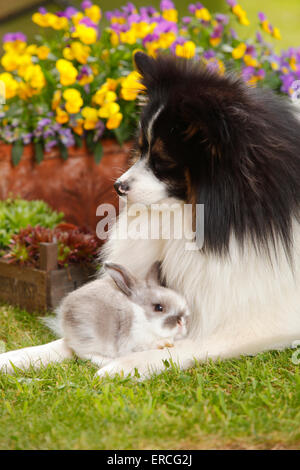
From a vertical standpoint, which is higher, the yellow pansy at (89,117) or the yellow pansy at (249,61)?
the yellow pansy at (249,61)

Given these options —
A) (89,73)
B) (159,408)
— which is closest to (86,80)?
(89,73)

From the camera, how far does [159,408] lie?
159 centimetres

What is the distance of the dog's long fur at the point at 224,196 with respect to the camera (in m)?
1.83

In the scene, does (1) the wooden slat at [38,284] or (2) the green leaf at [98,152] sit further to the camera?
(2) the green leaf at [98,152]

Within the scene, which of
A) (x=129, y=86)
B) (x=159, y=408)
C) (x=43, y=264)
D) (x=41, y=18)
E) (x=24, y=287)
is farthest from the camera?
(x=41, y=18)

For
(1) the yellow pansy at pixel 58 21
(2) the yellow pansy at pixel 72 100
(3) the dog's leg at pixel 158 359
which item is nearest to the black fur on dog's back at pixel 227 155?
(3) the dog's leg at pixel 158 359

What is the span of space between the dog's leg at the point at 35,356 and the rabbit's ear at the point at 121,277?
0.34 metres

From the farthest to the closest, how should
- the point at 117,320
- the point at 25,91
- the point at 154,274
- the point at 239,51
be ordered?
the point at 239,51 < the point at 25,91 < the point at 154,274 < the point at 117,320

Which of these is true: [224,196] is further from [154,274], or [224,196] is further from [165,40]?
[165,40]

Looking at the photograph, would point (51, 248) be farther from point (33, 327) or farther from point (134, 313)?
point (134, 313)

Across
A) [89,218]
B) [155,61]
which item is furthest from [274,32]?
[155,61]

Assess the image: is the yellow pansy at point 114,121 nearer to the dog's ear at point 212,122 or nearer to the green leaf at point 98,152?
the green leaf at point 98,152

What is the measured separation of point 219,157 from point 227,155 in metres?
0.03

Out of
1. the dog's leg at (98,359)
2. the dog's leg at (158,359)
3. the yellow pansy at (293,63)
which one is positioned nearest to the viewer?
the dog's leg at (158,359)
